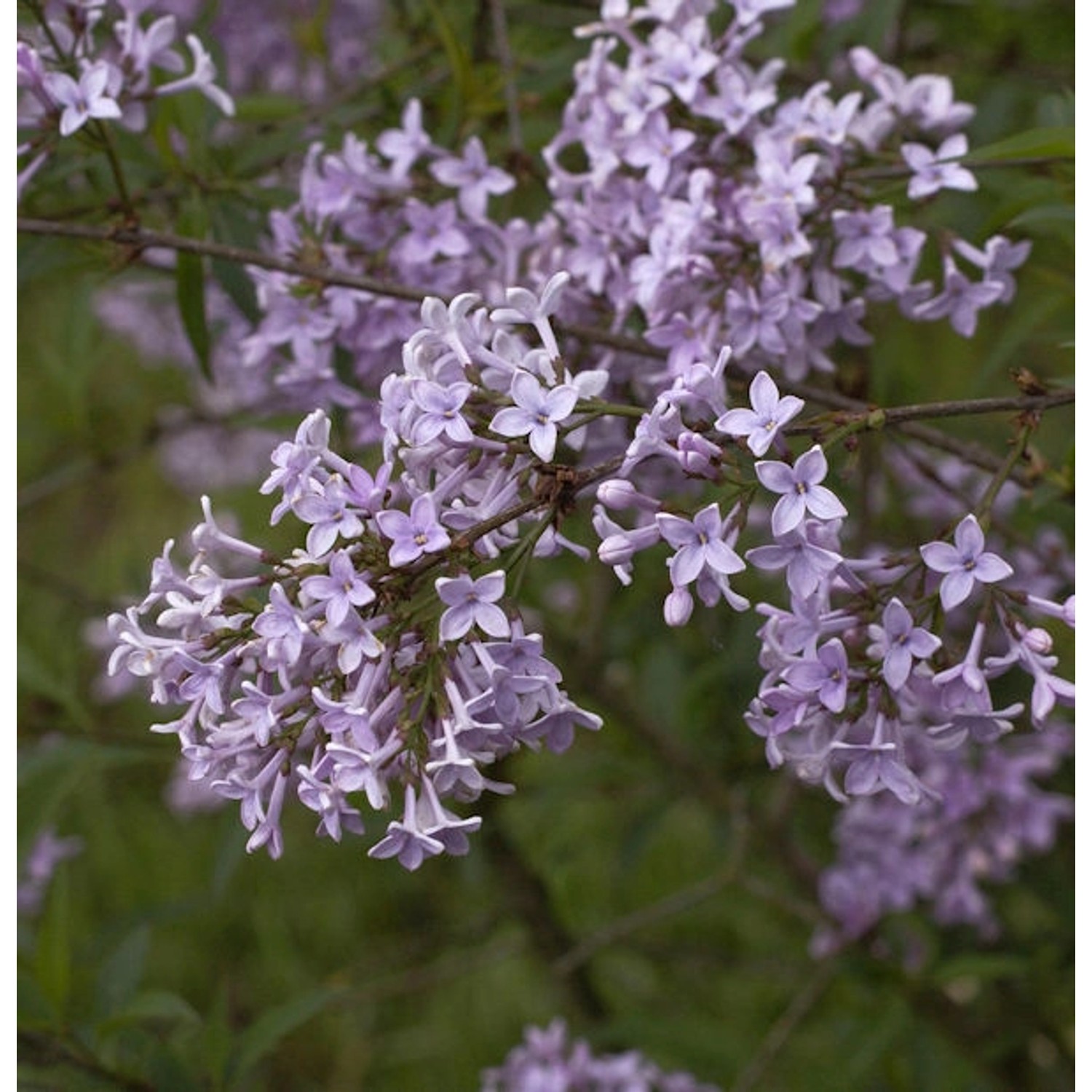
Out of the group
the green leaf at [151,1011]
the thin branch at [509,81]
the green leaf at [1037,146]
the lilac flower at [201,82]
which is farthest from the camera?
the thin branch at [509,81]

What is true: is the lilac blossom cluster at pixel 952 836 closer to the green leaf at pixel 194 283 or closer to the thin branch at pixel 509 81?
the thin branch at pixel 509 81

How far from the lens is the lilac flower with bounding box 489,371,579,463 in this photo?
1.39m

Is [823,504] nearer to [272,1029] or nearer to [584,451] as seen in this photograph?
[584,451]

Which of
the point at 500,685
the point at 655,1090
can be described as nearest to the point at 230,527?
the point at 655,1090

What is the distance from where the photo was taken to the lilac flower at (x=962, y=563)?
4.61 feet

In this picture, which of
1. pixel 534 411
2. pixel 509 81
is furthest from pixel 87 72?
pixel 534 411

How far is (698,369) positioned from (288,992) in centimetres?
324

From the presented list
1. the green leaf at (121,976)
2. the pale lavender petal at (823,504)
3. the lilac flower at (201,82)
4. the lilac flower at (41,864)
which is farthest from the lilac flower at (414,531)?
the lilac flower at (41,864)

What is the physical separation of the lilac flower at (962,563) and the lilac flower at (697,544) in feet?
0.65

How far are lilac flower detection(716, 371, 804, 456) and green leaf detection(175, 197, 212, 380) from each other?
1.01m

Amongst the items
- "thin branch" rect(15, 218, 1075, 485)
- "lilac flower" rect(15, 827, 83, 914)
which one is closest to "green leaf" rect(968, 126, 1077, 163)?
"thin branch" rect(15, 218, 1075, 485)

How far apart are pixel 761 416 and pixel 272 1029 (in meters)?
1.41

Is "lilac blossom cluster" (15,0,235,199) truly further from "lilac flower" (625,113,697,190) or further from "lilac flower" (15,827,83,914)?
"lilac flower" (15,827,83,914)
